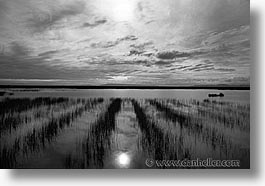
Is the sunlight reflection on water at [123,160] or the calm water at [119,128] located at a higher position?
the calm water at [119,128]

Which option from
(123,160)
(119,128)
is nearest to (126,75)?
(119,128)

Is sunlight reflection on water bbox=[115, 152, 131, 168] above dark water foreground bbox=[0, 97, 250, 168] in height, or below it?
below

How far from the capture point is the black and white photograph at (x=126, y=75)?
1987 millimetres

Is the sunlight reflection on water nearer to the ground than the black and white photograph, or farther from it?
nearer to the ground

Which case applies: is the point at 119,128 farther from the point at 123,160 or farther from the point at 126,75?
the point at 126,75

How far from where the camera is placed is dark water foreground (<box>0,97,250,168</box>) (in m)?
1.95

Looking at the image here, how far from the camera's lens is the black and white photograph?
1987 millimetres

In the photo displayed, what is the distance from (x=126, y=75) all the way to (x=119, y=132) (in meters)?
0.38

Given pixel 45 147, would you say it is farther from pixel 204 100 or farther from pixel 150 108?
pixel 204 100

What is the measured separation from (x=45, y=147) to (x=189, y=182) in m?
0.96

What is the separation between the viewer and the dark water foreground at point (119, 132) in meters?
1.95

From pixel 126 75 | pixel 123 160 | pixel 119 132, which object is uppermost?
pixel 126 75

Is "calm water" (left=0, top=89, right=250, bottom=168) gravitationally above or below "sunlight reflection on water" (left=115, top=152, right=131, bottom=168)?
above

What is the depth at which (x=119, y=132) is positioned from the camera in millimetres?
1982
